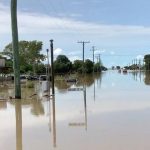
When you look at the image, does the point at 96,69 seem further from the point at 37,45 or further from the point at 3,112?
the point at 3,112

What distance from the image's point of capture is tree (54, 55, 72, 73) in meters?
105

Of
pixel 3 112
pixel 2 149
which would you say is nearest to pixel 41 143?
pixel 2 149

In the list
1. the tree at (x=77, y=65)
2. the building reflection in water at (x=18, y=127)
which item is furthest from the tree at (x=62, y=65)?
the building reflection in water at (x=18, y=127)

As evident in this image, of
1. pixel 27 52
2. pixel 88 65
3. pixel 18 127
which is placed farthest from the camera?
pixel 88 65

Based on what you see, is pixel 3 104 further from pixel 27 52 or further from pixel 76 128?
pixel 27 52

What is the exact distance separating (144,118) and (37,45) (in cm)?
8090

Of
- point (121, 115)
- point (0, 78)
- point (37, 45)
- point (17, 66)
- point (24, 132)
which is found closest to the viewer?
point (24, 132)

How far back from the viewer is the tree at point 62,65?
4118 inches

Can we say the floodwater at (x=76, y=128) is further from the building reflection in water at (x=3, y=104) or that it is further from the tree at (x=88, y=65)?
the tree at (x=88, y=65)

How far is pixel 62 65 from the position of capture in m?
109

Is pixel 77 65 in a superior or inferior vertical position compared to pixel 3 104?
superior

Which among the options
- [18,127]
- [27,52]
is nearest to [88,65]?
[27,52]

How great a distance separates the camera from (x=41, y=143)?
13617 millimetres

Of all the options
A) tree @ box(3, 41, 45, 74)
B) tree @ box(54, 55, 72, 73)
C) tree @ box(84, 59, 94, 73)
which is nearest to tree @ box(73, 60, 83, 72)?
tree @ box(84, 59, 94, 73)
